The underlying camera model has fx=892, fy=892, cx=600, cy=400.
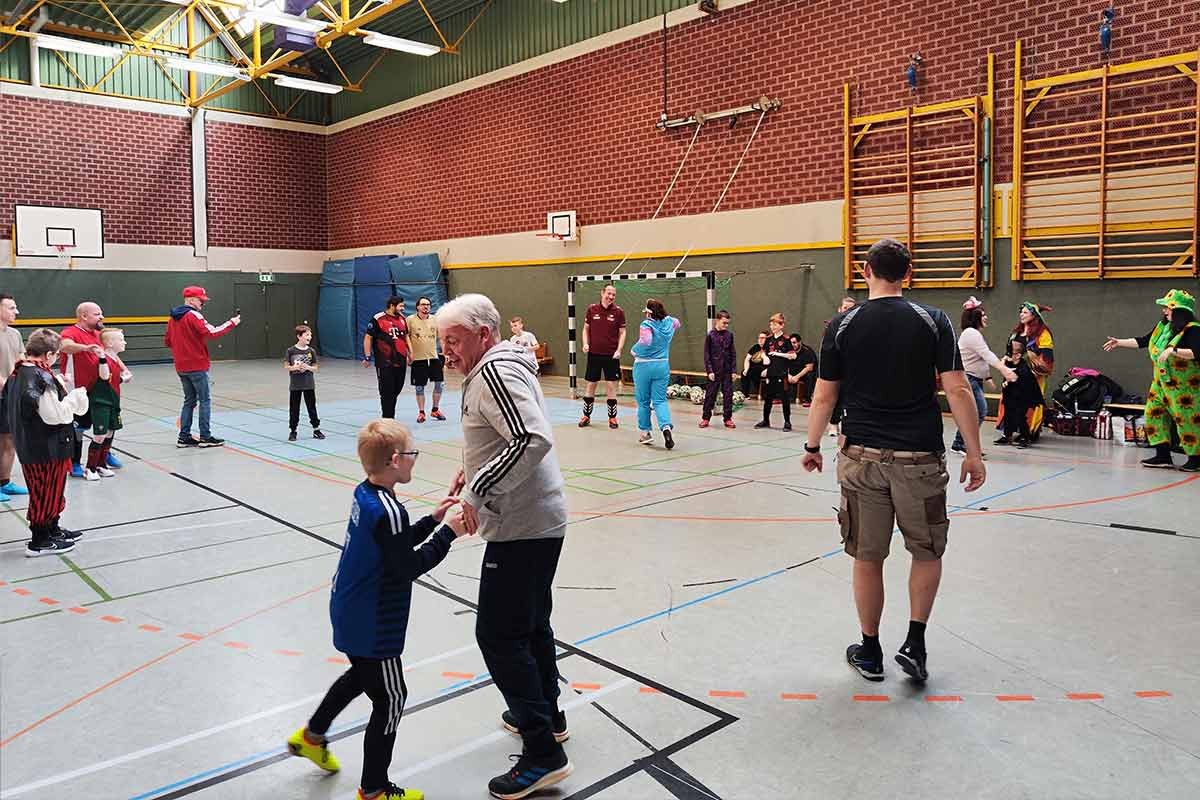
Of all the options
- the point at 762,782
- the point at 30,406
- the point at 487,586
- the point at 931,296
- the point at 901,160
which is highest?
the point at 901,160

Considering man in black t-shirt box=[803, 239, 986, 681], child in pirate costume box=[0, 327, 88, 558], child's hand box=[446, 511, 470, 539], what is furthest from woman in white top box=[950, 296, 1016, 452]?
child in pirate costume box=[0, 327, 88, 558]

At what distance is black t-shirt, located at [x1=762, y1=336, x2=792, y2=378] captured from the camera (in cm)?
1210

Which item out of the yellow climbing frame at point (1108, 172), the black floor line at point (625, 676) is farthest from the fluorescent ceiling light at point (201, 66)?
the black floor line at point (625, 676)

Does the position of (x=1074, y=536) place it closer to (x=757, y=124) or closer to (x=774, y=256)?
(x=774, y=256)

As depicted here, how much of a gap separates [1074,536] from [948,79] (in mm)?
8921

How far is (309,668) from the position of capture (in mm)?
4164

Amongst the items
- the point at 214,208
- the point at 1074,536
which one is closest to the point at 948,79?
the point at 1074,536

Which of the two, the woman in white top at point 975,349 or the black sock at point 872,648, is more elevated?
the woman in white top at point 975,349

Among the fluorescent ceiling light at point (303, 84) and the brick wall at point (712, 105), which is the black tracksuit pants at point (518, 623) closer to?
the brick wall at point (712, 105)

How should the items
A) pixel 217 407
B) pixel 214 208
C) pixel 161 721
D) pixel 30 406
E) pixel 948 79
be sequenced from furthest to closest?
pixel 214 208, pixel 217 407, pixel 948 79, pixel 30 406, pixel 161 721

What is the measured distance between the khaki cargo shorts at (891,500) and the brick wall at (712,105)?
10208 mm

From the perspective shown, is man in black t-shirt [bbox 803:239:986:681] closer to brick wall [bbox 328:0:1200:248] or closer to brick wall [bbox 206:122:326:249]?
brick wall [bbox 328:0:1200:248]

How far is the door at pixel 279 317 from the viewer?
25.9 m

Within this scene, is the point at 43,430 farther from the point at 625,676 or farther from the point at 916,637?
the point at 916,637
